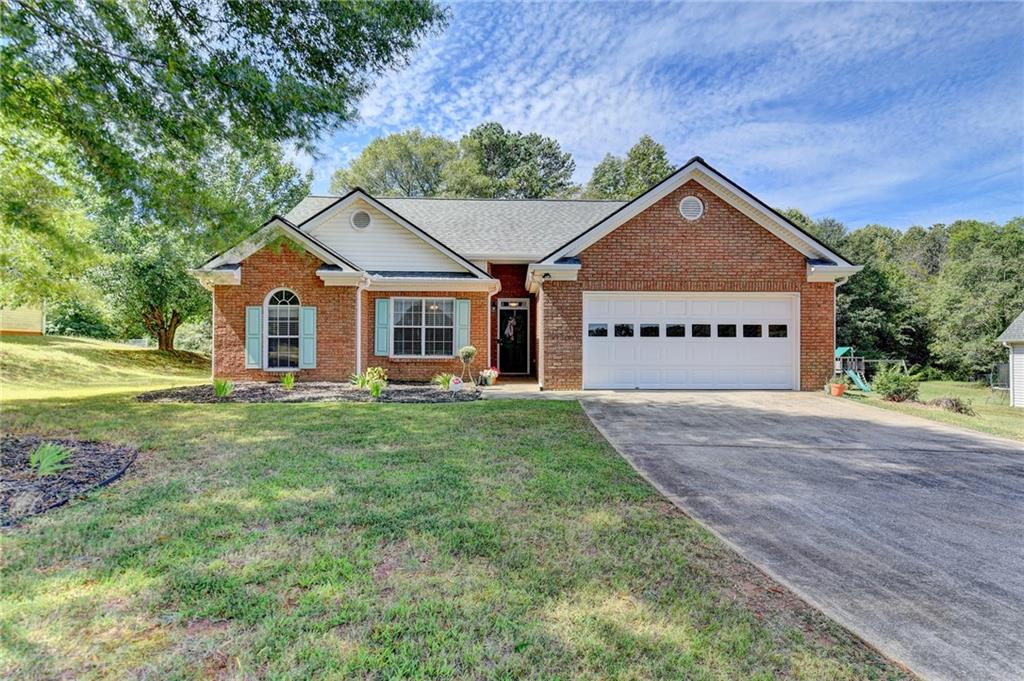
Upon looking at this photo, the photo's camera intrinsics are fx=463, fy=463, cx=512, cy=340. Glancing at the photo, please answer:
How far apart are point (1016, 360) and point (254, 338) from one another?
30.1 metres

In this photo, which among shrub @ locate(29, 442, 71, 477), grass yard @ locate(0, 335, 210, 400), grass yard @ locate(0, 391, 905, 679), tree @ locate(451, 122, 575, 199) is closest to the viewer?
grass yard @ locate(0, 391, 905, 679)

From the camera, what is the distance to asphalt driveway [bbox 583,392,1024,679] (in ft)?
8.45

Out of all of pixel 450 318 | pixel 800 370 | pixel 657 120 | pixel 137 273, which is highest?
pixel 657 120

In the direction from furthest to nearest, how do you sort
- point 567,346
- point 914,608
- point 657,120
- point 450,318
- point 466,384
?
point 657,120, point 450,318, point 466,384, point 567,346, point 914,608

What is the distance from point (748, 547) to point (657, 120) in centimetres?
1525

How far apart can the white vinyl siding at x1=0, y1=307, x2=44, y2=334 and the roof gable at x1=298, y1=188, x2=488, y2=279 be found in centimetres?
1908

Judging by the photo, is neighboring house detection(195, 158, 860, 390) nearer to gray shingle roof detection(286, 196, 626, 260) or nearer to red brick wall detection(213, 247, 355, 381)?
red brick wall detection(213, 247, 355, 381)

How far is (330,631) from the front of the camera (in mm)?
2350

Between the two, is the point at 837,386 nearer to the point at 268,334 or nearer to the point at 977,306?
the point at 268,334

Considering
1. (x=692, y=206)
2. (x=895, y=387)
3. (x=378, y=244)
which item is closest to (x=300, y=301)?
(x=378, y=244)

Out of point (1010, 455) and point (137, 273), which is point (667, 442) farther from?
point (137, 273)

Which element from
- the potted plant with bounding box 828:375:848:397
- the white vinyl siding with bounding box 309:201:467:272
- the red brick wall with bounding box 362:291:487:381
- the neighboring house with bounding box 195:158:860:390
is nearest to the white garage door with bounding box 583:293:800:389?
the neighboring house with bounding box 195:158:860:390

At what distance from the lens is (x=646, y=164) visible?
36281 millimetres

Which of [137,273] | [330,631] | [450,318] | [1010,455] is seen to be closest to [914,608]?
[330,631]
